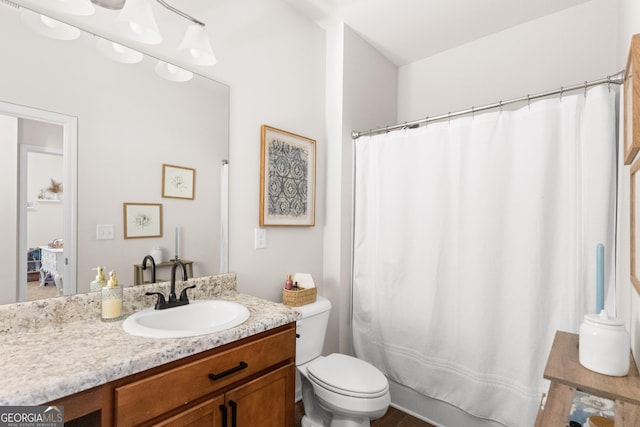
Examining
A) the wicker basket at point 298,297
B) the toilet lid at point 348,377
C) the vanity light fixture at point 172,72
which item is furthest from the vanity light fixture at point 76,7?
the toilet lid at point 348,377

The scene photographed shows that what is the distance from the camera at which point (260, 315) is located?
1.31 metres

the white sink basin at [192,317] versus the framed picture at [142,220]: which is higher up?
the framed picture at [142,220]

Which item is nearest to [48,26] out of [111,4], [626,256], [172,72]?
[111,4]

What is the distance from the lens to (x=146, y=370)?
0.94 meters

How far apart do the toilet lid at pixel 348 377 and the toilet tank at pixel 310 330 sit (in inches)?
2.8

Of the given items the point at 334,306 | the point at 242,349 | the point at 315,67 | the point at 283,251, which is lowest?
the point at 334,306

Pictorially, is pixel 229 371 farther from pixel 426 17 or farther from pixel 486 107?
pixel 426 17

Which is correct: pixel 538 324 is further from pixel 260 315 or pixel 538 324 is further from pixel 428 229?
pixel 260 315

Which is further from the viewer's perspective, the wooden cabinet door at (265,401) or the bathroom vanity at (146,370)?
the wooden cabinet door at (265,401)

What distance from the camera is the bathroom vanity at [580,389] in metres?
0.80

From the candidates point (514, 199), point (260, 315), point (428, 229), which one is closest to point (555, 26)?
point (514, 199)

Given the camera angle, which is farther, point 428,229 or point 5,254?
point 428,229

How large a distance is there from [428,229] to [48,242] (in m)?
1.82

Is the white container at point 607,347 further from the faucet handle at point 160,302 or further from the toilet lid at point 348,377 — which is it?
the faucet handle at point 160,302
